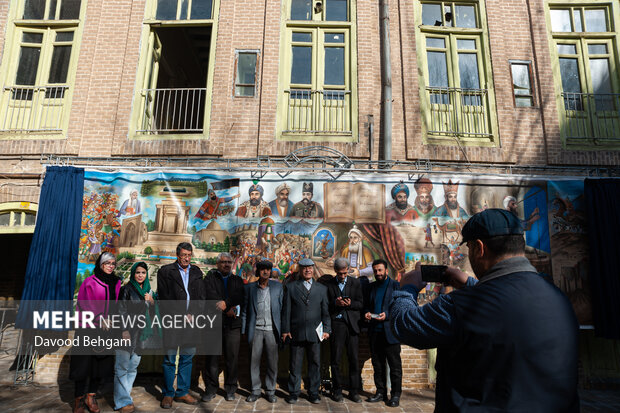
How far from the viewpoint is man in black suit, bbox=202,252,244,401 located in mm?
5680

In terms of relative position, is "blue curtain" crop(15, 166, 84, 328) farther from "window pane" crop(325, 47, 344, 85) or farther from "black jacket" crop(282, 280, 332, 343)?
"window pane" crop(325, 47, 344, 85)

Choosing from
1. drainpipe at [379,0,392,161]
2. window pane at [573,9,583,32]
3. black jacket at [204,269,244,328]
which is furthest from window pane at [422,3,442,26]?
black jacket at [204,269,244,328]

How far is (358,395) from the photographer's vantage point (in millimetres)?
5781

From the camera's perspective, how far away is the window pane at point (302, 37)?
834 cm

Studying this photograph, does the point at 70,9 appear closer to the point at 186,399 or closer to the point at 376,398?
the point at 186,399

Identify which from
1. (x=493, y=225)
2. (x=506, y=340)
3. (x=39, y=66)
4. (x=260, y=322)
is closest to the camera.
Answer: (x=506, y=340)

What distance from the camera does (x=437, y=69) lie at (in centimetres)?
823

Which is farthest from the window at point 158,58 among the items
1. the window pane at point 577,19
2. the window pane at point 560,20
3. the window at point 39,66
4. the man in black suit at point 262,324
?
the window pane at point 577,19

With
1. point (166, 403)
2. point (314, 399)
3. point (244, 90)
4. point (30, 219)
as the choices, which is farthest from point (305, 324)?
point (30, 219)

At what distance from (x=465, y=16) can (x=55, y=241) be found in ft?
31.6

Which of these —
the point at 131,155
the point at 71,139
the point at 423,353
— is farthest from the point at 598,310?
the point at 71,139

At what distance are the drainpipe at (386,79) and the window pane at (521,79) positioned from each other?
2.73 m

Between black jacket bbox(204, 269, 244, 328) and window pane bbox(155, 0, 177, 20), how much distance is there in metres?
6.15

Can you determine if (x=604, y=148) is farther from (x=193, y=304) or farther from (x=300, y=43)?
(x=193, y=304)
